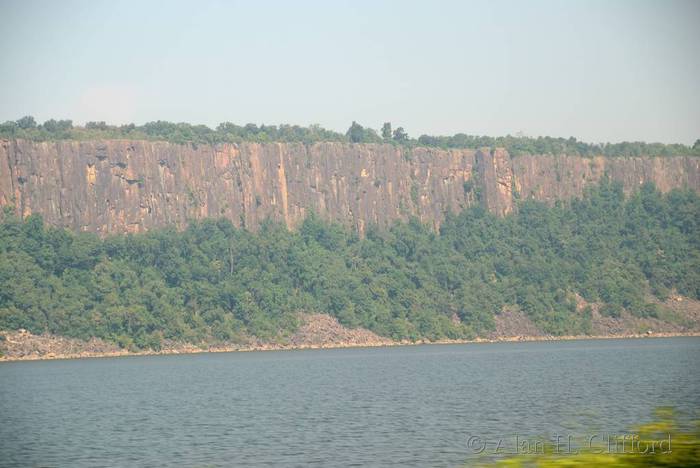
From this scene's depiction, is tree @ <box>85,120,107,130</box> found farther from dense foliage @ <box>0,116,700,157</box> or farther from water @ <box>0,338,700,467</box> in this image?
water @ <box>0,338,700,467</box>

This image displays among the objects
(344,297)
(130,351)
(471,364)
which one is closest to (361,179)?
(344,297)

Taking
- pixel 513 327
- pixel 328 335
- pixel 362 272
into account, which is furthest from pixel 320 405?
pixel 362 272

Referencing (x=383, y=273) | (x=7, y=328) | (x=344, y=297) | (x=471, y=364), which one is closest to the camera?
(x=471, y=364)

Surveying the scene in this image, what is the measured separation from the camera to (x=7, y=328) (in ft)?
391

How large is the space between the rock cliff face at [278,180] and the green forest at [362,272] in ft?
10.5

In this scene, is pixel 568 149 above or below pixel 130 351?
above

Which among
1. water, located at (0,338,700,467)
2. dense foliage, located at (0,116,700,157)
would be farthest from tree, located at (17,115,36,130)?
water, located at (0,338,700,467)

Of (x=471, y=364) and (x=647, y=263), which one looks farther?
(x=647, y=263)

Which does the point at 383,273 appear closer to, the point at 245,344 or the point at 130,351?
the point at 245,344

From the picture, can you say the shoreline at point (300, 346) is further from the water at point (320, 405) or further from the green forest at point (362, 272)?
the water at point (320, 405)

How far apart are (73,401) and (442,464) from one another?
36.0m

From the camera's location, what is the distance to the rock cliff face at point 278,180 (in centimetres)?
14825

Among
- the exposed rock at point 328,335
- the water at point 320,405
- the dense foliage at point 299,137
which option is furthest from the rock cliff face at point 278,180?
the water at point 320,405

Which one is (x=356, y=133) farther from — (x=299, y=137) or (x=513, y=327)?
(x=513, y=327)
